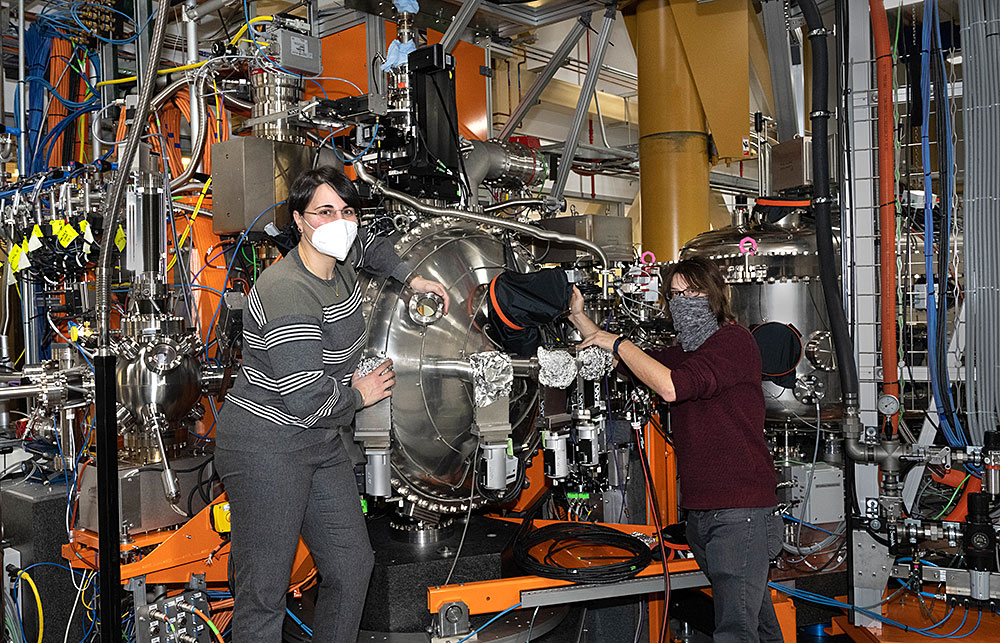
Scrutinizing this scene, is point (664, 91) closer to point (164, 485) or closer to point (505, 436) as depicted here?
point (505, 436)

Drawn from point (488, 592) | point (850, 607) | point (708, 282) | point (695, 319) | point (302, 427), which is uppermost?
point (708, 282)

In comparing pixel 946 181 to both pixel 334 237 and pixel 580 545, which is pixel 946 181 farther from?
pixel 334 237

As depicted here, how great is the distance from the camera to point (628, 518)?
11.5 feet

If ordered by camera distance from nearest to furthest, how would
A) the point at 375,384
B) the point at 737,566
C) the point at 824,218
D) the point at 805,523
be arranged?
the point at 375,384, the point at 737,566, the point at 824,218, the point at 805,523

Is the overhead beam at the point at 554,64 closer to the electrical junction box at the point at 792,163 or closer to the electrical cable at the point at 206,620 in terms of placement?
the electrical junction box at the point at 792,163

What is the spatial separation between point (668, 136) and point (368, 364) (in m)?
3.59

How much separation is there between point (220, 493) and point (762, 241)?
7.52ft

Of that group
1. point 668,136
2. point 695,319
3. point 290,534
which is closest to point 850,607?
point 695,319

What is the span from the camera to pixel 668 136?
5539 millimetres

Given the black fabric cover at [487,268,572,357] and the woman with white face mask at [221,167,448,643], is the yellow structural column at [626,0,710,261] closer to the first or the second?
the black fabric cover at [487,268,572,357]

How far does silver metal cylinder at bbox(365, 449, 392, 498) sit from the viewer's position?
2.53m

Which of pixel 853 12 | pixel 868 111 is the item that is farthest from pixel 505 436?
pixel 853 12

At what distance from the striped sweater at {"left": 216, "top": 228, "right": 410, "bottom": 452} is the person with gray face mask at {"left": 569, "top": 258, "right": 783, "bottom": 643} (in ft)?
2.48

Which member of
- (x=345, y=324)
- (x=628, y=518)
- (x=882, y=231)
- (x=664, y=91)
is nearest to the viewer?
(x=345, y=324)
